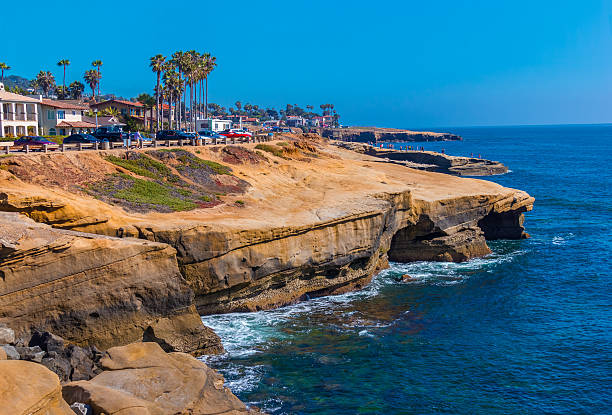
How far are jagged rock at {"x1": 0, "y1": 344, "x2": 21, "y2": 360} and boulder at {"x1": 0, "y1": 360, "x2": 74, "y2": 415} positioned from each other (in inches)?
155

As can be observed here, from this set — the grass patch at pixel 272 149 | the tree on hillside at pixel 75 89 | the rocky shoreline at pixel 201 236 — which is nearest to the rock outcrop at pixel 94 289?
the rocky shoreline at pixel 201 236

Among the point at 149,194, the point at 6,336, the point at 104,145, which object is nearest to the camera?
the point at 6,336

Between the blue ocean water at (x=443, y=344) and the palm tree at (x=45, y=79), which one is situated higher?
the palm tree at (x=45, y=79)

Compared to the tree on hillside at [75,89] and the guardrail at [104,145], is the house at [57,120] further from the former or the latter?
the tree on hillside at [75,89]

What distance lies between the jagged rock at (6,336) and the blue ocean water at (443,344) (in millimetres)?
9318

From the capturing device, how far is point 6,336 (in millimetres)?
23281

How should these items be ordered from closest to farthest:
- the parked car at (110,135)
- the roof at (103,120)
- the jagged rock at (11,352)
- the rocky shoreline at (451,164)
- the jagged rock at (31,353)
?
the jagged rock at (11,352) → the jagged rock at (31,353) → the parked car at (110,135) → the roof at (103,120) → the rocky shoreline at (451,164)

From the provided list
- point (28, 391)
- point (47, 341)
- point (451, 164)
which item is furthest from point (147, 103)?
point (28, 391)

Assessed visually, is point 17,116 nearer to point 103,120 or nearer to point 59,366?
point 103,120

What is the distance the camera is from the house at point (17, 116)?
2640 inches

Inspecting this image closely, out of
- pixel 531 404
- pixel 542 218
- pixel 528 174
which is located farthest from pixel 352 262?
pixel 528 174

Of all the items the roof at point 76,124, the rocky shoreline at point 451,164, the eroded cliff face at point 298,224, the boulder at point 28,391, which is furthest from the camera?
the rocky shoreline at point 451,164

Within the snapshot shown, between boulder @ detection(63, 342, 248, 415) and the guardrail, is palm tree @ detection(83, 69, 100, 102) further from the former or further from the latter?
boulder @ detection(63, 342, 248, 415)

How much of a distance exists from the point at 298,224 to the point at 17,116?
47482mm
